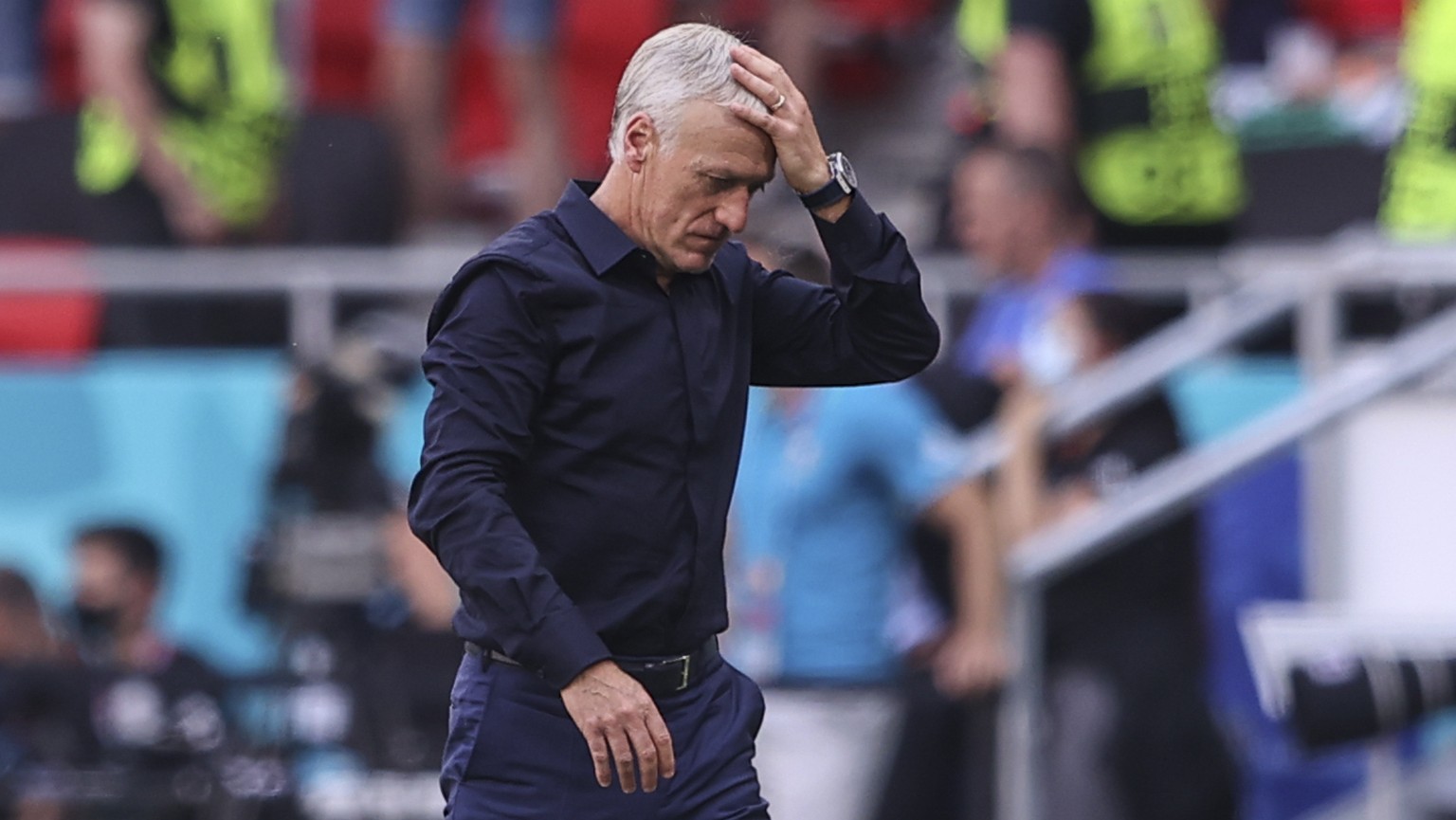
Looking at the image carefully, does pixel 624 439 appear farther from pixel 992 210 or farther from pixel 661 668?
pixel 992 210

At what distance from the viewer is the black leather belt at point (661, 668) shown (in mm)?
3885

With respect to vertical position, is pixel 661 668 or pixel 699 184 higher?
pixel 699 184

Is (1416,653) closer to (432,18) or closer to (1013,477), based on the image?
(1013,477)

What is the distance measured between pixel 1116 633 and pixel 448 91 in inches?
127

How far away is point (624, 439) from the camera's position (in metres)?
3.86

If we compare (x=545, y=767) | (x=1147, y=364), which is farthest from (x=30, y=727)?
(x=545, y=767)

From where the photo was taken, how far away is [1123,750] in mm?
6566

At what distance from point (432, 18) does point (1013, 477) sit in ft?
9.24

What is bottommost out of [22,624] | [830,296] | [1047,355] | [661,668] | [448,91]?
[661,668]

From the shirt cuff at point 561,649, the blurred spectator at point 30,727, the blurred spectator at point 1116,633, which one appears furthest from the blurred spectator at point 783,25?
the shirt cuff at point 561,649

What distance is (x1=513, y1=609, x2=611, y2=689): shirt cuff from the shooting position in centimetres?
359

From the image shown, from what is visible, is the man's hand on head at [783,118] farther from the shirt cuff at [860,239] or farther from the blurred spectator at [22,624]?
the blurred spectator at [22,624]

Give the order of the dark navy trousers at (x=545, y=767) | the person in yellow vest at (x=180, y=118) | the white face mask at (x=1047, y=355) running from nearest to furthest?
the dark navy trousers at (x=545, y=767)
the white face mask at (x=1047, y=355)
the person in yellow vest at (x=180, y=118)

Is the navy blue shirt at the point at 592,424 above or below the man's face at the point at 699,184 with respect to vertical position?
below
